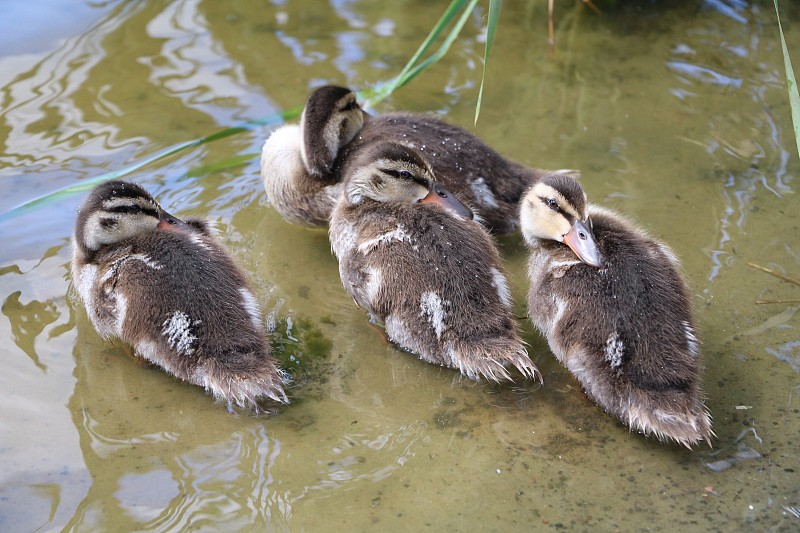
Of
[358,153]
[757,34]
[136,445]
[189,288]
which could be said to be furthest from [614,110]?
[136,445]

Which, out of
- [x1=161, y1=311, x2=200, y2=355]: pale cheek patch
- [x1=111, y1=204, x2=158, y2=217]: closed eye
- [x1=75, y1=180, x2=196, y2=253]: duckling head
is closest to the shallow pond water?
[x1=161, y1=311, x2=200, y2=355]: pale cheek patch

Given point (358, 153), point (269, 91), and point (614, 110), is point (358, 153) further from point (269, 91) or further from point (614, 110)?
point (614, 110)

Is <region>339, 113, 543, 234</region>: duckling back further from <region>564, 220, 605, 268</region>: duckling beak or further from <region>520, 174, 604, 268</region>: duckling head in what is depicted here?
<region>564, 220, 605, 268</region>: duckling beak

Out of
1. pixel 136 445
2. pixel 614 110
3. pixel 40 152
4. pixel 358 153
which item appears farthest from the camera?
pixel 614 110

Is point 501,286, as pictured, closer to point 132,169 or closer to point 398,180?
point 398,180

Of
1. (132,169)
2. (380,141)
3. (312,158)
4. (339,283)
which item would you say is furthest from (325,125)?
(132,169)

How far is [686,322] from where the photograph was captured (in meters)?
3.64

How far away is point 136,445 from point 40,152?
2397mm

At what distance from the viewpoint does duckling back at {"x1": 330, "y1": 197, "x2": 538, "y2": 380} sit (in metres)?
3.80

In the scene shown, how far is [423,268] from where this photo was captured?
153 inches

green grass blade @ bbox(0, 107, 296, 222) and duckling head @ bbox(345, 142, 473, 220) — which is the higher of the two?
duckling head @ bbox(345, 142, 473, 220)

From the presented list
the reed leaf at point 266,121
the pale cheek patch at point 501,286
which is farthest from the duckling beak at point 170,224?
the pale cheek patch at point 501,286

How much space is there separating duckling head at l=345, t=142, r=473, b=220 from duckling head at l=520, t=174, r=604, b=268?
0.28m

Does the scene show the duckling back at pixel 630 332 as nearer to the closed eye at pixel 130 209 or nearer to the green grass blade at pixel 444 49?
the green grass blade at pixel 444 49
